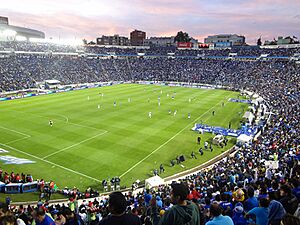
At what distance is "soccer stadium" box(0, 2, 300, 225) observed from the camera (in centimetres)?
693

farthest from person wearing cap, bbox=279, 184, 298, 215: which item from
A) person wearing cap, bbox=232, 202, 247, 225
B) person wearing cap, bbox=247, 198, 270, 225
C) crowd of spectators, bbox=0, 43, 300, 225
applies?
person wearing cap, bbox=232, 202, 247, 225

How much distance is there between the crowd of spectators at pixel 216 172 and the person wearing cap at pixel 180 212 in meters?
0.01

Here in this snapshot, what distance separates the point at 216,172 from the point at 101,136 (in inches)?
638

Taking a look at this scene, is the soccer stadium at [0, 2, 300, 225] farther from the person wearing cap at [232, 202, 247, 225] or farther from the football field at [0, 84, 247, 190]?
the football field at [0, 84, 247, 190]

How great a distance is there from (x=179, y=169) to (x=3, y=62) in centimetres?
6993

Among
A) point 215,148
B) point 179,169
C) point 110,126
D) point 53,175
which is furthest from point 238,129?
point 53,175

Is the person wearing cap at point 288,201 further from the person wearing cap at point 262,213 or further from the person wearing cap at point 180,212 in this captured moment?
the person wearing cap at point 180,212

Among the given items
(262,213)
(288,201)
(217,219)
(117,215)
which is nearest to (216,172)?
(288,201)

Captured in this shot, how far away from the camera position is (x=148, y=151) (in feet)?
90.1

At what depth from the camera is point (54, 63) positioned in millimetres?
87688

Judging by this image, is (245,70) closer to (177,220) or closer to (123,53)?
(123,53)

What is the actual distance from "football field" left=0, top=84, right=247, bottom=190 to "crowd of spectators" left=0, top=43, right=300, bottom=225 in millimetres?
4816

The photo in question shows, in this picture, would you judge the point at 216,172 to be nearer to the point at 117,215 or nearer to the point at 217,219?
the point at 217,219

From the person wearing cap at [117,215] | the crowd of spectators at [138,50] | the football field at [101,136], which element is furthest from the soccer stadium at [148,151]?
the crowd of spectators at [138,50]
